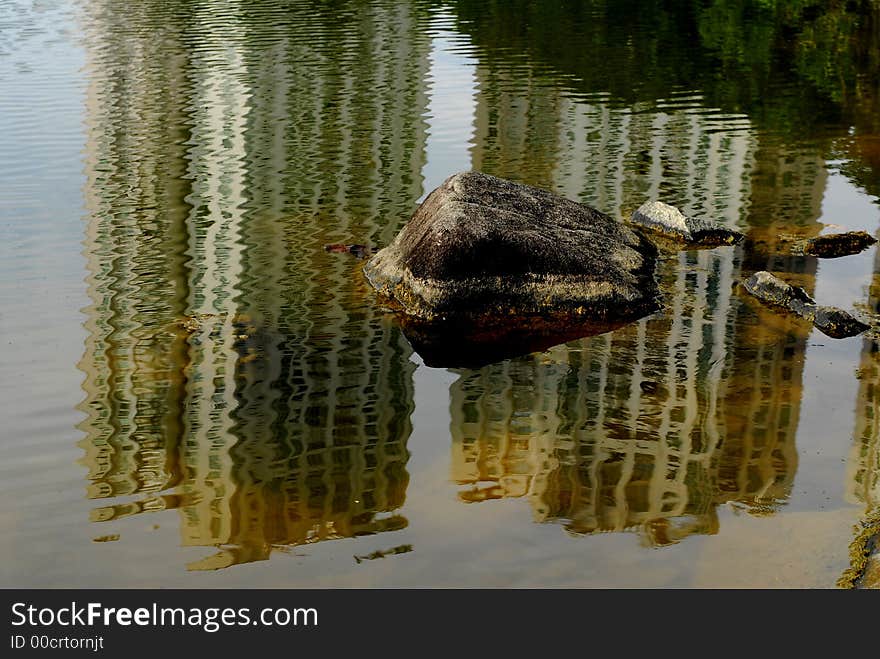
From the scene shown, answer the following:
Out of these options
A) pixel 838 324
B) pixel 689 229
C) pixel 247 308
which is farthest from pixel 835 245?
pixel 247 308

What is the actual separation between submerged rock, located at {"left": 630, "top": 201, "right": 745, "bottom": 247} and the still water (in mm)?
273

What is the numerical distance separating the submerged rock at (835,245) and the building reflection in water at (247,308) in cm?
444

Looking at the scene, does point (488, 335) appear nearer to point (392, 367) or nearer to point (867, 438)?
point (392, 367)

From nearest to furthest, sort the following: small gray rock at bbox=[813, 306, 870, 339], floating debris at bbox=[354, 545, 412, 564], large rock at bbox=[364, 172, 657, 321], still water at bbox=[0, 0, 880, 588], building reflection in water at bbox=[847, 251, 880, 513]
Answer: floating debris at bbox=[354, 545, 412, 564] < still water at bbox=[0, 0, 880, 588] < building reflection in water at bbox=[847, 251, 880, 513] < small gray rock at bbox=[813, 306, 870, 339] < large rock at bbox=[364, 172, 657, 321]

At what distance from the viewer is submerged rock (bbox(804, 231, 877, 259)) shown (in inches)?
436

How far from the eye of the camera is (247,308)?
1000 centimetres

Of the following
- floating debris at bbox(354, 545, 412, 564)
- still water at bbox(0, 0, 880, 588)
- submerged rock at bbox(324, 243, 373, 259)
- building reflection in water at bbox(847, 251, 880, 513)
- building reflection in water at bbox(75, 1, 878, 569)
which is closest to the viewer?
floating debris at bbox(354, 545, 412, 564)

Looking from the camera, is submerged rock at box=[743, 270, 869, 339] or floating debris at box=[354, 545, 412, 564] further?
submerged rock at box=[743, 270, 869, 339]

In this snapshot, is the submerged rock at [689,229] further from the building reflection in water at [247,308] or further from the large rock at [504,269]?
the building reflection in water at [247,308]

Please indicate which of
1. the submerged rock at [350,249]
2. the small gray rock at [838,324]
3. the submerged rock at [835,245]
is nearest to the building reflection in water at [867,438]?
the small gray rock at [838,324]

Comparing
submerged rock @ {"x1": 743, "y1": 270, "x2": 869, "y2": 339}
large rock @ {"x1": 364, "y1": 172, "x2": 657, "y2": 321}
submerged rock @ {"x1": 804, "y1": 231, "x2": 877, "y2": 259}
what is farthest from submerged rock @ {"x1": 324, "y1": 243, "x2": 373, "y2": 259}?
submerged rock @ {"x1": 804, "y1": 231, "x2": 877, "y2": 259}

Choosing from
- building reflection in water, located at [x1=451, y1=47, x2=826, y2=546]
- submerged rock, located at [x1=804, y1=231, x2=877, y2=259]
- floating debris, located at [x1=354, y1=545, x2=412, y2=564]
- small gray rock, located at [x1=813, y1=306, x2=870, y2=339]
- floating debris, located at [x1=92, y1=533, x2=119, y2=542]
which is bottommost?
floating debris, located at [x1=92, y1=533, x2=119, y2=542]

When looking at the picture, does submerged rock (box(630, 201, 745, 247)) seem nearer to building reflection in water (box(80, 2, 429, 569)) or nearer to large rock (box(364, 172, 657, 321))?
large rock (box(364, 172, 657, 321))

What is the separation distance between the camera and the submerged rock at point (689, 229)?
1153 centimetres
